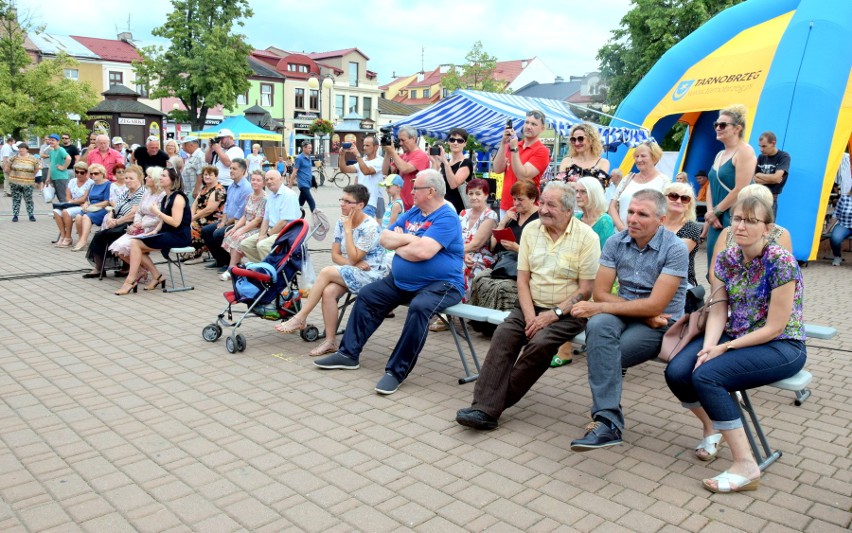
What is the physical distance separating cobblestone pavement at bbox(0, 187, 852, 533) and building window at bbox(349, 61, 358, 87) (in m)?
68.5

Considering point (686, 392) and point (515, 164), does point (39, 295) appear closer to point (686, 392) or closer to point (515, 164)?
point (515, 164)

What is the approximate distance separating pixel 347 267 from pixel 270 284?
0.70 metres

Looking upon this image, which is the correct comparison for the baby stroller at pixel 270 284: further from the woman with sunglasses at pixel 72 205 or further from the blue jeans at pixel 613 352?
the woman with sunglasses at pixel 72 205

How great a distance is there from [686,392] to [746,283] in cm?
66

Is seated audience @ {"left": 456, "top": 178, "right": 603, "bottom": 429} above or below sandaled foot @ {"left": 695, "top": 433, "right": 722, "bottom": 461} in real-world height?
above

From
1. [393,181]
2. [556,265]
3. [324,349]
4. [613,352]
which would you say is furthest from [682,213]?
[393,181]

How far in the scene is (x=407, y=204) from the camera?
8.20 m

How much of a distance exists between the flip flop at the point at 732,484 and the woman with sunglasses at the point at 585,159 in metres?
3.72

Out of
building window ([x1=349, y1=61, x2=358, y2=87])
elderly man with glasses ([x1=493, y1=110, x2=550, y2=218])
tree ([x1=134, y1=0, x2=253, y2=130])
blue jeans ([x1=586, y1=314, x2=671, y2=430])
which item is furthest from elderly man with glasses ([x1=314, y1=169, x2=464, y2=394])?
building window ([x1=349, y1=61, x2=358, y2=87])

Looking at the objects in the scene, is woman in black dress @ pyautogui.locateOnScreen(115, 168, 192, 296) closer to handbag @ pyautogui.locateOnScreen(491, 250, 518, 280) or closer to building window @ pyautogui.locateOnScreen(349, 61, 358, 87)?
handbag @ pyautogui.locateOnScreen(491, 250, 518, 280)

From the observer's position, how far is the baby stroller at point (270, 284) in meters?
5.95

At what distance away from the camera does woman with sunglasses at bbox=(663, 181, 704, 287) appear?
201 inches

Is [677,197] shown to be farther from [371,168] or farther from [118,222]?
[118,222]

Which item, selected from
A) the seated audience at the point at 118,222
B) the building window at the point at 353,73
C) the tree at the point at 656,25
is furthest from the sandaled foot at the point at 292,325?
the building window at the point at 353,73
